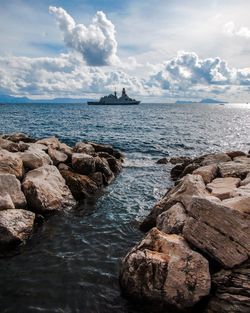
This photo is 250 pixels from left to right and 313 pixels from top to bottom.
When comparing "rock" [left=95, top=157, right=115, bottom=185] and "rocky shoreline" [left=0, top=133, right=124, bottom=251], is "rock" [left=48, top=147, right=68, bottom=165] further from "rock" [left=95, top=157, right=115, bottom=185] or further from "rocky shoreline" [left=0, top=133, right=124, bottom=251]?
"rock" [left=95, top=157, right=115, bottom=185]

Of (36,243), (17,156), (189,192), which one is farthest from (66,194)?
(189,192)

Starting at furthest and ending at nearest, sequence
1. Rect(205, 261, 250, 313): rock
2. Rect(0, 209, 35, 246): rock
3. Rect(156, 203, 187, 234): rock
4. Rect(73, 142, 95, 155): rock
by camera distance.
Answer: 1. Rect(73, 142, 95, 155): rock
2. Rect(0, 209, 35, 246): rock
3. Rect(156, 203, 187, 234): rock
4. Rect(205, 261, 250, 313): rock

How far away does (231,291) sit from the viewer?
864 cm

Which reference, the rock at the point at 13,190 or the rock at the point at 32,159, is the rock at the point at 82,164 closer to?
the rock at the point at 32,159

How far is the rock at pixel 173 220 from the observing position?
11.0m

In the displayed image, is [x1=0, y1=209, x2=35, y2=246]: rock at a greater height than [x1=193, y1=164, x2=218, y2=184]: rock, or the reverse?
[x1=193, y1=164, x2=218, y2=184]: rock

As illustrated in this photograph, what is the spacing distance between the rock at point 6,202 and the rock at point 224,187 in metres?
7.89

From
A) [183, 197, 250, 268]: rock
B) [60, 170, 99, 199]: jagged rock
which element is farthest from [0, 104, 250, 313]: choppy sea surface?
[183, 197, 250, 268]: rock

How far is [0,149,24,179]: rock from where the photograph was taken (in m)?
15.7

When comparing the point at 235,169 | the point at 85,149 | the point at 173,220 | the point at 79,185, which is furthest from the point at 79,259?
the point at 85,149

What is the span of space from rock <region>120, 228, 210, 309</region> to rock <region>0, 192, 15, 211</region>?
228 inches

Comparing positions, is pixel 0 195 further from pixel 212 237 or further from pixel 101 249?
pixel 212 237

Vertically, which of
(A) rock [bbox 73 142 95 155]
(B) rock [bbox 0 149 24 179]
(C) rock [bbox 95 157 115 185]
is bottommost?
(C) rock [bbox 95 157 115 185]

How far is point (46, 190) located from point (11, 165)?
7.38 feet
